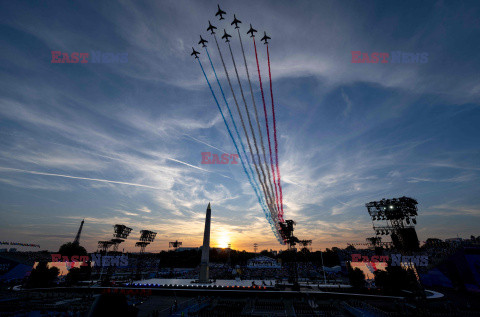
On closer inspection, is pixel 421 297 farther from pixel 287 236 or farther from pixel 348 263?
pixel 287 236

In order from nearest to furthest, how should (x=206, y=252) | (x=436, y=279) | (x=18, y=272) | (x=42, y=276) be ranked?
(x=436, y=279), (x=42, y=276), (x=206, y=252), (x=18, y=272)

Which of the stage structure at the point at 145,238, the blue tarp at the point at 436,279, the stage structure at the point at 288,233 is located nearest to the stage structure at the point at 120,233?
the stage structure at the point at 145,238

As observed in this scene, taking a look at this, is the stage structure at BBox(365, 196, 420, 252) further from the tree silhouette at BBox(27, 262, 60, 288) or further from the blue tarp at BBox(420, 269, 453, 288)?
the tree silhouette at BBox(27, 262, 60, 288)

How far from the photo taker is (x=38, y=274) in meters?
49.3

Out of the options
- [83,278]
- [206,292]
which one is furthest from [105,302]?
[83,278]

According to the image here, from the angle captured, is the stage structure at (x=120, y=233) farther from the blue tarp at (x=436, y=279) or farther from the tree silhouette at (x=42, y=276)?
the blue tarp at (x=436, y=279)

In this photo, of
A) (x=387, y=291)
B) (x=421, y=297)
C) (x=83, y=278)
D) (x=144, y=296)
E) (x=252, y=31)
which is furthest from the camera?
(x=83, y=278)

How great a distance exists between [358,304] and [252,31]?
41.5 m

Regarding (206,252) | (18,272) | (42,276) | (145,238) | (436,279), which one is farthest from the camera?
(145,238)

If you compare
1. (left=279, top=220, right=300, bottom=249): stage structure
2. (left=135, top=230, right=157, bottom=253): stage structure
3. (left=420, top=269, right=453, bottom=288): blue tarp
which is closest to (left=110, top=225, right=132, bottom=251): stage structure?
(left=135, top=230, right=157, bottom=253): stage structure

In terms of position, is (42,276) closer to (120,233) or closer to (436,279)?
(120,233)

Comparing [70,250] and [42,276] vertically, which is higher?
[70,250]

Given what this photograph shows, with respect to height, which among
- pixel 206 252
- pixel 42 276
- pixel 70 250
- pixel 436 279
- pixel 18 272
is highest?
pixel 206 252

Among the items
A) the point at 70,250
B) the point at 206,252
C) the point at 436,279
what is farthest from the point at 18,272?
the point at 436,279
